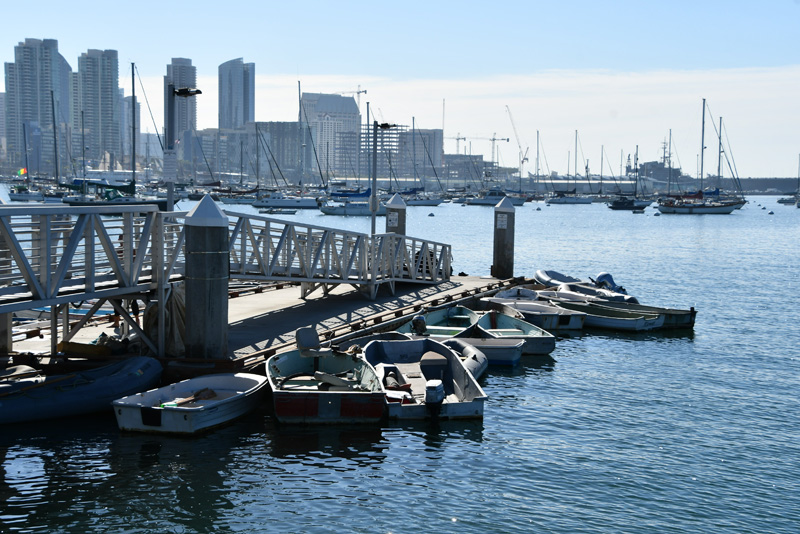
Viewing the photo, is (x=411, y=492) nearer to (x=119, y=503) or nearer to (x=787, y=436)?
(x=119, y=503)

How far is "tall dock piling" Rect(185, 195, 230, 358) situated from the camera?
771 inches

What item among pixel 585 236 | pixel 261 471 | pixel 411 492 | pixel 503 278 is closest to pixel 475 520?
pixel 411 492

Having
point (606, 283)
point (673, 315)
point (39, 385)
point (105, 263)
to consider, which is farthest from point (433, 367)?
point (606, 283)

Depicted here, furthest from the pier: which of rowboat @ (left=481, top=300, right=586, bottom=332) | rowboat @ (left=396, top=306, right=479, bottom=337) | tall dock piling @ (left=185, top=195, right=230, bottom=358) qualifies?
rowboat @ (left=481, top=300, right=586, bottom=332)

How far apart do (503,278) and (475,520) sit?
2646 centimetres

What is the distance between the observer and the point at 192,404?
18.1 m

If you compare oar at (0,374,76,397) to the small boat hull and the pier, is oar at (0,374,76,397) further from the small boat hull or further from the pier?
the small boat hull

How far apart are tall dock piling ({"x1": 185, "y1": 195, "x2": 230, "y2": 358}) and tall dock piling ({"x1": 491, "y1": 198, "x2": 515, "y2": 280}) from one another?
853 inches

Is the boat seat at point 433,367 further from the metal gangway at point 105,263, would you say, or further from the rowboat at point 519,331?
the metal gangway at point 105,263

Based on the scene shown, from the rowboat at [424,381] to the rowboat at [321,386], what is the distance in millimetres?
549

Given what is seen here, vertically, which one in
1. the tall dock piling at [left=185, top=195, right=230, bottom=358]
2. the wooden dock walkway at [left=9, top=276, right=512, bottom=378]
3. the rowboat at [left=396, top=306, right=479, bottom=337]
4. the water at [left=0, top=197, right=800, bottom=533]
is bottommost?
the water at [left=0, top=197, right=800, bottom=533]

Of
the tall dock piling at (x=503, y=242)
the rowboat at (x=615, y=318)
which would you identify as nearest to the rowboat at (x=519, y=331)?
the rowboat at (x=615, y=318)

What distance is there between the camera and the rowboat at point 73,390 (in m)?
17.8

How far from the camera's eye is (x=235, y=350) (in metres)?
21.1
